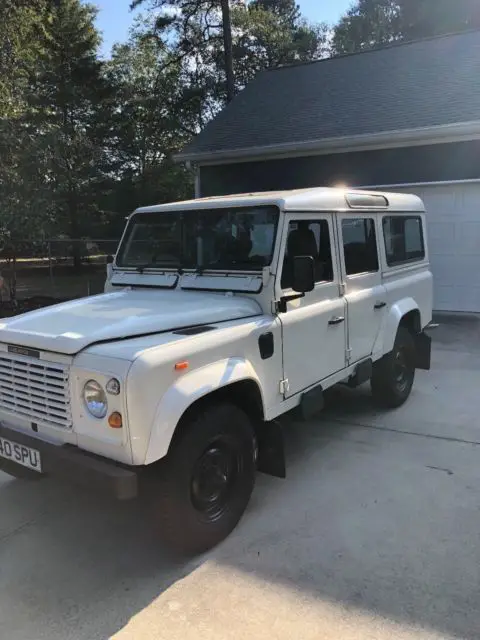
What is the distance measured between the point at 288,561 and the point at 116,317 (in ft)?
5.65

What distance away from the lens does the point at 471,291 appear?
9.94 m

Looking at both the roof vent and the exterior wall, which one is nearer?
the roof vent

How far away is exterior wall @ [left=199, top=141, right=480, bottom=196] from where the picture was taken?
9727 mm

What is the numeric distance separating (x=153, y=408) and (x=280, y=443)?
3.79ft

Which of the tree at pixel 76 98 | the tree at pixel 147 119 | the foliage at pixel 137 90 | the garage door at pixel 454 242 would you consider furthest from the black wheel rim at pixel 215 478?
the tree at pixel 147 119

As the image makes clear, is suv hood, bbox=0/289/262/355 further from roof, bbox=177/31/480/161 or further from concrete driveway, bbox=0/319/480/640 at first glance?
roof, bbox=177/31/480/161

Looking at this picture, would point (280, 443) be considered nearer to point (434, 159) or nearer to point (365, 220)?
point (365, 220)

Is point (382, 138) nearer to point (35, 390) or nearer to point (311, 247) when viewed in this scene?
point (311, 247)

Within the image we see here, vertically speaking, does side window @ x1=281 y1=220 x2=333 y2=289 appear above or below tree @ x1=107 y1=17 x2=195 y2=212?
below

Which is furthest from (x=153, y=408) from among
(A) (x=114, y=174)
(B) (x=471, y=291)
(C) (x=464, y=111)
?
(A) (x=114, y=174)

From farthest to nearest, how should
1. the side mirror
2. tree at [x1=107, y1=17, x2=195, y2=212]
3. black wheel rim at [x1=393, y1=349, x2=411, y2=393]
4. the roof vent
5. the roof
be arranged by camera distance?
tree at [x1=107, y1=17, x2=195, y2=212]
the roof
black wheel rim at [x1=393, y1=349, x2=411, y2=393]
the roof vent
the side mirror

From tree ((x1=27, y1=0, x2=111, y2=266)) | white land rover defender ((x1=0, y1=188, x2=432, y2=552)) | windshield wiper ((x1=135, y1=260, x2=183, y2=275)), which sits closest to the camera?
white land rover defender ((x1=0, y1=188, x2=432, y2=552))

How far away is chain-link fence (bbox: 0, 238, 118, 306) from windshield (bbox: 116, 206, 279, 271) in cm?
862

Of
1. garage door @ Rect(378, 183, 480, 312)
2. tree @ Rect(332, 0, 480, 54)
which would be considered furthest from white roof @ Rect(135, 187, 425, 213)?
tree @ Rect(332, 0, 480, 54)
